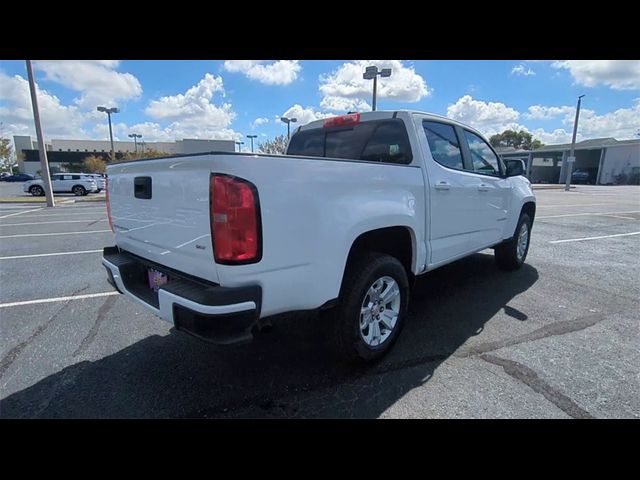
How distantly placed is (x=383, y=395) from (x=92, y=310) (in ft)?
11.3

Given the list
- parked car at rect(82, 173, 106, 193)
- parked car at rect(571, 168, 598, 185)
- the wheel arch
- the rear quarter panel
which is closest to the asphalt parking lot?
the rear quarter panel

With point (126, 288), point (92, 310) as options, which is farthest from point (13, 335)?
point (126, 288)

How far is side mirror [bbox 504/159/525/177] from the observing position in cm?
485

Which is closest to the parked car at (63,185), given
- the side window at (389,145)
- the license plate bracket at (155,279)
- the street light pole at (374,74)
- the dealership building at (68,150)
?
the street light pole at (374,74)

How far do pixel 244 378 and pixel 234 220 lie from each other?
1.44 meters

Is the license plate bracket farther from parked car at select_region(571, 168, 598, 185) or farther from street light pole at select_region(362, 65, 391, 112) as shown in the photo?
parked car at select_region(571, 168, 598, 185)

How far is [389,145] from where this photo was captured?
3340mm

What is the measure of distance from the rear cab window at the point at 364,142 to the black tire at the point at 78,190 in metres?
27.1

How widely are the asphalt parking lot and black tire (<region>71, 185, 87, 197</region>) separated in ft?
79.2

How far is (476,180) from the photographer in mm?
3971

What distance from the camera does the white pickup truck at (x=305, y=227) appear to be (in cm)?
190

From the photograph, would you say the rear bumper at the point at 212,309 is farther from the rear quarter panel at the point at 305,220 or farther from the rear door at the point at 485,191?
the rear door at the point at 485,191

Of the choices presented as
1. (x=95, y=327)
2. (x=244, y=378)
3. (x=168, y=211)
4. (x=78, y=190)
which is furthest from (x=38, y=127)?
(x=244, y=378)
